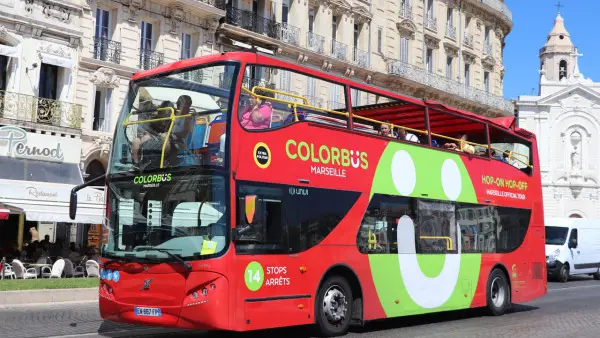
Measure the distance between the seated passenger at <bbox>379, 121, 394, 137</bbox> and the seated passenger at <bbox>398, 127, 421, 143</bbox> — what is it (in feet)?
0.93

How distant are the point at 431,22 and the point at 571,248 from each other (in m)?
17.5

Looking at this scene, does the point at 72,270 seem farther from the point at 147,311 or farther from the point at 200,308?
the point at 200,308

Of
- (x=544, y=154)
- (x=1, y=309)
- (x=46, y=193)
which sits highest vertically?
(x=544, y=154)

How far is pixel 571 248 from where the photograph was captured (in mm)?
28469

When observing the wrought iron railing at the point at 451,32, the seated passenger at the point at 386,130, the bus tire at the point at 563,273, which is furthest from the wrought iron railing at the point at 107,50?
the wrought iron railing at the point at 451,32

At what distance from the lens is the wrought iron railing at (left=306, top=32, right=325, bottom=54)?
107 feet

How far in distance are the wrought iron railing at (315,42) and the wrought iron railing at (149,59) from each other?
7783 mm

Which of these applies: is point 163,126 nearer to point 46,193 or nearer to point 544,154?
point 46,193

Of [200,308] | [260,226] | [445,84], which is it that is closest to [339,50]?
[445,84]

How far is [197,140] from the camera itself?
→ 944 centimetres

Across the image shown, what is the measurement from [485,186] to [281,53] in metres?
18.2

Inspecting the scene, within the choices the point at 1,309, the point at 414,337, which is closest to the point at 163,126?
the point at 414,337

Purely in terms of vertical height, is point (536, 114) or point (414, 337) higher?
point (536, 114)

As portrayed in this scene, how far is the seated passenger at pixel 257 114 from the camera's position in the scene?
9.60 m
